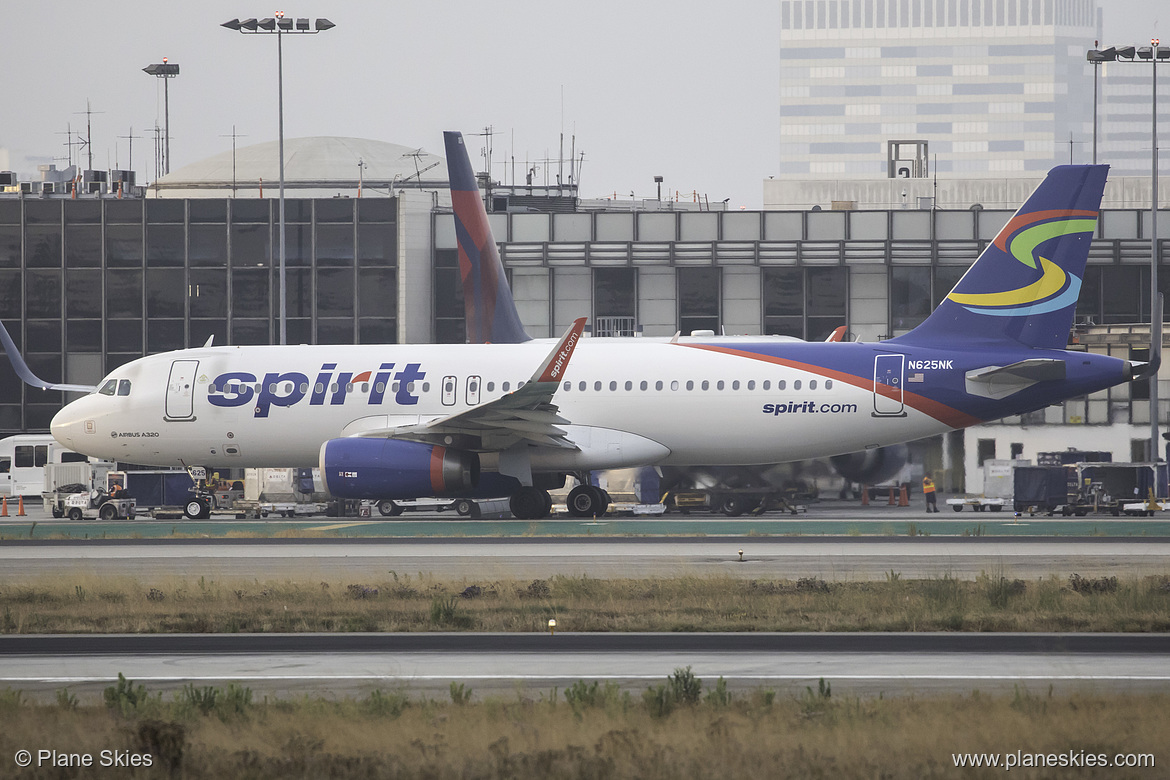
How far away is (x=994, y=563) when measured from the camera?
2200cm

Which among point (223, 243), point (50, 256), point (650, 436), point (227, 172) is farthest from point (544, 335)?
point (227, 172)

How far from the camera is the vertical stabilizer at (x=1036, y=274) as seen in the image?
104ft

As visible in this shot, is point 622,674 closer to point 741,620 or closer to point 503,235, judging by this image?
point 741,620

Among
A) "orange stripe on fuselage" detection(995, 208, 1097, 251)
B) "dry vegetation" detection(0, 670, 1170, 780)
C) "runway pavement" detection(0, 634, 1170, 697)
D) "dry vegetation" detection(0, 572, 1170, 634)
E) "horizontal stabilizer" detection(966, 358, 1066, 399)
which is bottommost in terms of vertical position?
"dry vegetation" detection(0, 572, 1170, 634)

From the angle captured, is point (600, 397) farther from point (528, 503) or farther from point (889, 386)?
point (889, 386)

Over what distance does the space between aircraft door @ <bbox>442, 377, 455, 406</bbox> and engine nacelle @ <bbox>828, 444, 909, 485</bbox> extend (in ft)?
41.2

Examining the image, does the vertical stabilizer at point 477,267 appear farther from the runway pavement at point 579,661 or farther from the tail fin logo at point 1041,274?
the runway pavement at point 579,661

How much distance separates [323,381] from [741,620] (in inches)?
760

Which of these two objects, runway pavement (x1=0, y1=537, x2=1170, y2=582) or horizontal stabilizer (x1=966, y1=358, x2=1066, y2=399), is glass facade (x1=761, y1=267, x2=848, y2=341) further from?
runway pavement (x1=0, y1=537, x2=1170, y2=582)

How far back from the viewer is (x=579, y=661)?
13.8 m

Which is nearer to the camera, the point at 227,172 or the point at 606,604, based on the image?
the point at 606,604

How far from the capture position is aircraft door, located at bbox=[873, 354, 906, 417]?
103 ft

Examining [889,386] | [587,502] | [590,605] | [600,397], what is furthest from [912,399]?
[590,605]

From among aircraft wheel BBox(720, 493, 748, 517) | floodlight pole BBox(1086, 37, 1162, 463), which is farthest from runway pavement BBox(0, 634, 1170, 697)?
floodlight pole BBox(1086, 37, 1162, 463)
